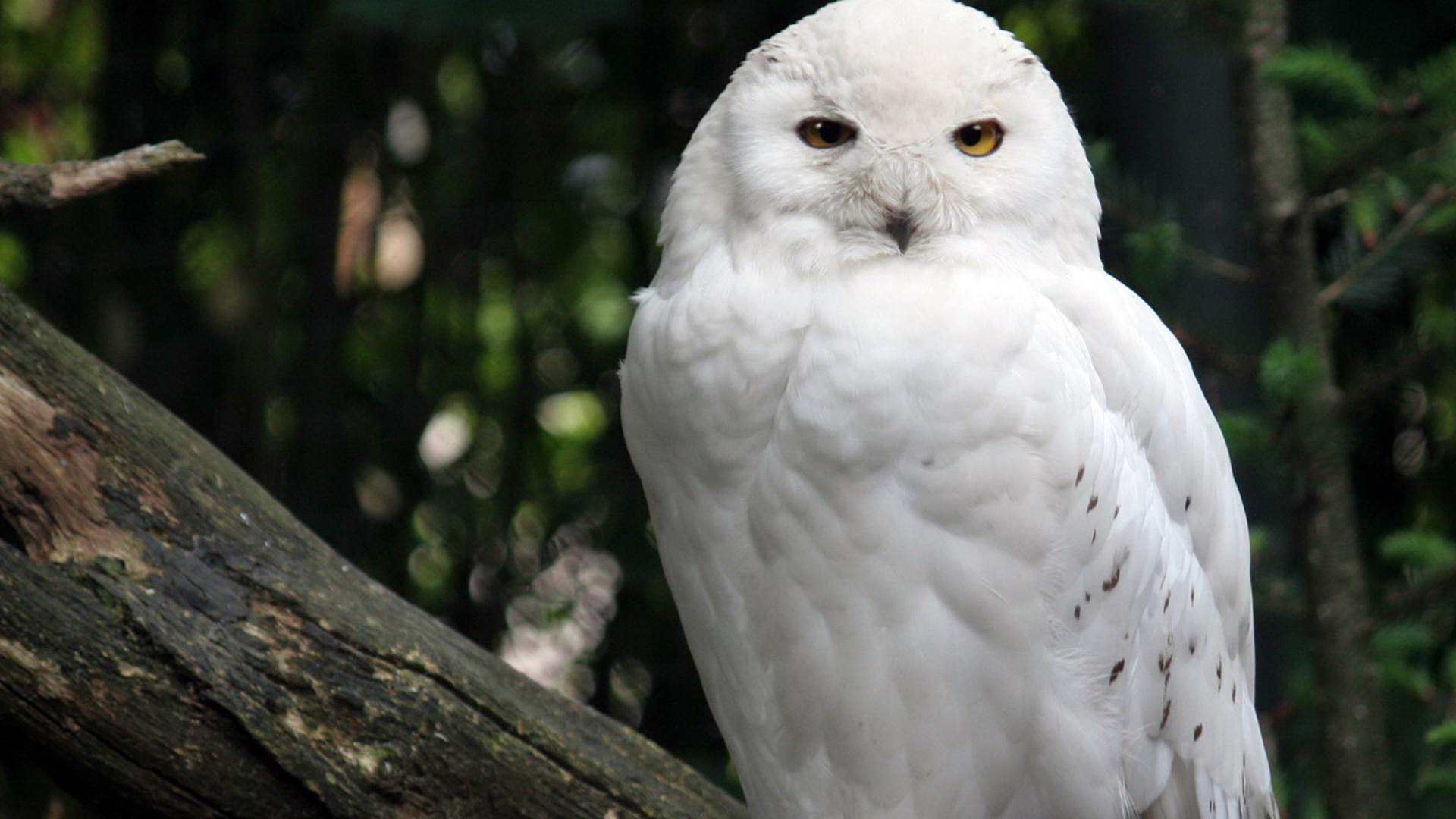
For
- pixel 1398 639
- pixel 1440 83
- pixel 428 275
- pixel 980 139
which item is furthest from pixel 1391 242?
pixel 428 275

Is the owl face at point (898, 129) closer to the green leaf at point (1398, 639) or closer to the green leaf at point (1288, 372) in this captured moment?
the green leaf at point (1288, 372)

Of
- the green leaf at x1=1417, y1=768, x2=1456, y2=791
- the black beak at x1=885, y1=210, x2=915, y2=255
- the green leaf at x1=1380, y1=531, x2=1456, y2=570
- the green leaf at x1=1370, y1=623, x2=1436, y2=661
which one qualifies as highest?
the black beak at x1=885, y1=210, x2=915, y2=255

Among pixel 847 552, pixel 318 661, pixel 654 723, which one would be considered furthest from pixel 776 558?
pixel 654 723

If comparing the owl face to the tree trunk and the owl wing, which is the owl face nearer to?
the owl wing

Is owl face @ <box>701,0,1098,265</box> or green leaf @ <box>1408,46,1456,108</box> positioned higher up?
owl face @ <box>701,0,1098,265</box>

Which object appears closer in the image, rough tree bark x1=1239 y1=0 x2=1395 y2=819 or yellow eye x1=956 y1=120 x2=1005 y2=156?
yellow eye x1=956 y1=120 x2=1005 y2=156

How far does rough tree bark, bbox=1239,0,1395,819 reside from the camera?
227 cm

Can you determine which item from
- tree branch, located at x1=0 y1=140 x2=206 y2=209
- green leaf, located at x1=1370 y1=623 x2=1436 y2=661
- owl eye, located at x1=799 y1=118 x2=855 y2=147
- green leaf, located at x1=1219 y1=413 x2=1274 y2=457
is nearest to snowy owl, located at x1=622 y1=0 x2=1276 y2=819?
owl eye, located at x1=799 y1=118 x2=855 y2=147

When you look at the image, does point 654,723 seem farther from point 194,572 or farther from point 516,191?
point 194,572

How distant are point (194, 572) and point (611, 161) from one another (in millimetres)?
1866

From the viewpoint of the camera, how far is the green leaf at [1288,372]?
2057 millimetres

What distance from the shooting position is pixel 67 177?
1.65 m

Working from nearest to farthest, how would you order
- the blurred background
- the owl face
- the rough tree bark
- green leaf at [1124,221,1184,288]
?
the owl face < green leaf at [1124,221,1184,288] < the rough tree bark < the blurred background

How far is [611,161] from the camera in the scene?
3.38 m
